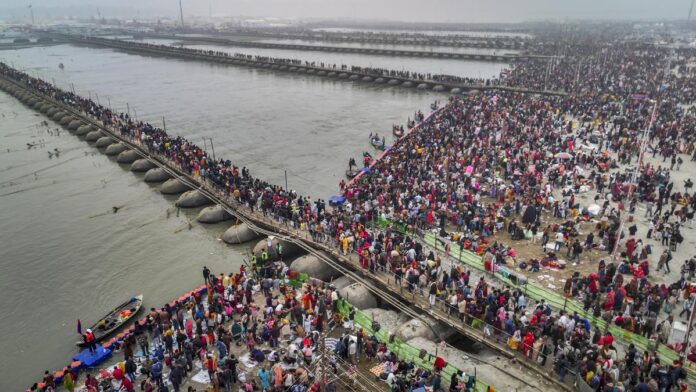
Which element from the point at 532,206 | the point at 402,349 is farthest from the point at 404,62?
the point at 402,349

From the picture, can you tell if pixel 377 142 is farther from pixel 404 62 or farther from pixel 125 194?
pixel 404 62

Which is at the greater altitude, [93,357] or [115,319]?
[93,357]

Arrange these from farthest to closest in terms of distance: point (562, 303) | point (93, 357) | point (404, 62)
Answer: point (404, 62) < point (562, 303) < point (93, 357)

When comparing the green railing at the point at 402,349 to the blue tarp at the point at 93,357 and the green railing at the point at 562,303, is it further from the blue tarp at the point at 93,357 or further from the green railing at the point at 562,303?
the blue tarp at the point at 93,357

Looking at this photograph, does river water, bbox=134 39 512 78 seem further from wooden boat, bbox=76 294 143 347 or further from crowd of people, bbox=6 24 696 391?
wooden boat, bbox=76 294 143 347

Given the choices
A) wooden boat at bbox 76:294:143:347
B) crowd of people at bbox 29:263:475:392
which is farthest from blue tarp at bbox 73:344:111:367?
wooden boat at bbox 76:294:143:347

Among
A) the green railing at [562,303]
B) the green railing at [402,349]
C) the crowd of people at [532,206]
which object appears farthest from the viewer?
the crowd of people at [532,206]

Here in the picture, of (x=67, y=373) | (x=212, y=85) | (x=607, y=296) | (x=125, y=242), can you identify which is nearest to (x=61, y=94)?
(x=212, y=85)

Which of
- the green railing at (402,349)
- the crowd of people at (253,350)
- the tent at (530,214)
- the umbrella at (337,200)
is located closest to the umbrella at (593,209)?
the tent at (530,214)
